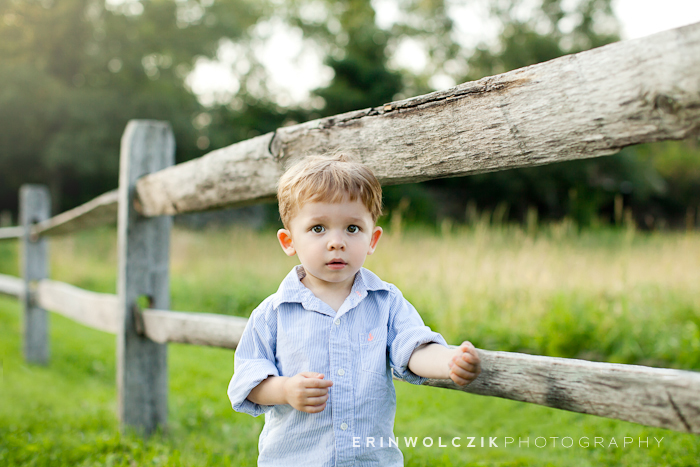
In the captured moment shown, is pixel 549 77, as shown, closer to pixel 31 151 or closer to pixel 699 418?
pixel 699 418

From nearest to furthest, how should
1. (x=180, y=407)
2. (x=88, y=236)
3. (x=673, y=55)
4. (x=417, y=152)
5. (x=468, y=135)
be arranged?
(x=673, y=55)
(x=468, y=135)
(x=417, y=152)
(x=180, y=407)
(x=88, y=236)

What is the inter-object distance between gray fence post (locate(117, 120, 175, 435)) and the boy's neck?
5.31 ft

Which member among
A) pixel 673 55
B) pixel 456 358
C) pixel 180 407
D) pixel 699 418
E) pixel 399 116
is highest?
pixel 399 116

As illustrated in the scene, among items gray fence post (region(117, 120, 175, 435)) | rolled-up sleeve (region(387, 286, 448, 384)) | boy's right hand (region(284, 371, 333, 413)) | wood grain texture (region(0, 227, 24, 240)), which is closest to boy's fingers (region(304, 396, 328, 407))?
boy's right hand (region(284, 371, 333, 413))

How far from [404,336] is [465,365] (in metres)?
0.26

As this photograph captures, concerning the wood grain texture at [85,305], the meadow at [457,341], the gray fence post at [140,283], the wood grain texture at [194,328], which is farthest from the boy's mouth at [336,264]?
the wood grain texture at [85,305]

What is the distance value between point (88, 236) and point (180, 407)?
10323mm

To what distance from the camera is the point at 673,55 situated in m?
0.99

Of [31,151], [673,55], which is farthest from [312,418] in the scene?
[31,151]

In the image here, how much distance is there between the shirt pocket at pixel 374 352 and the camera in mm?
1451

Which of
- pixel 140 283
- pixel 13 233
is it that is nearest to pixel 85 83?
pixel 13 233

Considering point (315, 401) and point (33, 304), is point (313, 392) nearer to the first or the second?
point (315, 401)

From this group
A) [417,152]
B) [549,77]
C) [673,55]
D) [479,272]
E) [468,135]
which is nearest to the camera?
[673,55]

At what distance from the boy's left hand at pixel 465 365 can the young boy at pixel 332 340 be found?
9cm
